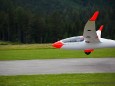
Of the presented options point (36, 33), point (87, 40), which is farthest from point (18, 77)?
point (36, 33)

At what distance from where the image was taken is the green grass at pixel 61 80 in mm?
10312

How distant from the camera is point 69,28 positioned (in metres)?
88.7

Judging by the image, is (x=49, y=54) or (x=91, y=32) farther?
(x=49, y=54)

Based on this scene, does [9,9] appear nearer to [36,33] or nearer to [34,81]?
[36,33]

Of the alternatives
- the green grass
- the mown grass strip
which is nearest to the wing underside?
the mown grass strip

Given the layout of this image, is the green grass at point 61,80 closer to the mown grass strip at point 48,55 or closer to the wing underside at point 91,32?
the wing underside at point 91,32

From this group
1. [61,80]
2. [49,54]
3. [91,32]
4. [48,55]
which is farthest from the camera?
[49,54]

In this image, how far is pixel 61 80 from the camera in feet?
36.5

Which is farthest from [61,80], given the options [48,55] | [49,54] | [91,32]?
[49,54]

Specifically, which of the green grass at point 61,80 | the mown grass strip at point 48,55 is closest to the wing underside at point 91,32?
the mown grass strip at point 48,55

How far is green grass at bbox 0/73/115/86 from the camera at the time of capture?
33.8 ft

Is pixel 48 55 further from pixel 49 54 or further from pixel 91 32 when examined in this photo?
pixel 91 32

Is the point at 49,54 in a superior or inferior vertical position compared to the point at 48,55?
inferior

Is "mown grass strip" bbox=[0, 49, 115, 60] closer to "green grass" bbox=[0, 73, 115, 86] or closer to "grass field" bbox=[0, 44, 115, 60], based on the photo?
"grass field" bbox=[0, 44, 115, 60]
